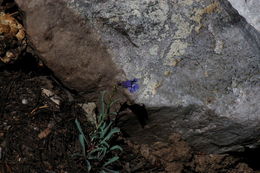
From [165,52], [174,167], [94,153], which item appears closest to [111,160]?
[94,153]

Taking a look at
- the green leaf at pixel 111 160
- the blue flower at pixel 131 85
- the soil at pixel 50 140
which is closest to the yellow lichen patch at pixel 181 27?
the blue flower at pixel 131 85

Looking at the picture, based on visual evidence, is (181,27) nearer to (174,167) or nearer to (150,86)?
(150,86)

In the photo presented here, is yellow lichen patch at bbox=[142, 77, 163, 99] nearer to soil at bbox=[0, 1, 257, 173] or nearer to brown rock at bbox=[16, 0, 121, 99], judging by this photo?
brown rock at bbox=[16, 0, 121, 99]

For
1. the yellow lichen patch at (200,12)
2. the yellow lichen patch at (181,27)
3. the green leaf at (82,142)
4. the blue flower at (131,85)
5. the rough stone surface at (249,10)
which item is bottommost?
the green leaf at (82,142)

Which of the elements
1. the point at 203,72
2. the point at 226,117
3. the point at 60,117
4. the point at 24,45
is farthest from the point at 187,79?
the point at 24,45

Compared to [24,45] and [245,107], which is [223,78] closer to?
[245,107]

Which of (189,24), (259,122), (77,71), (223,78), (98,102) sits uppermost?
(189,24)

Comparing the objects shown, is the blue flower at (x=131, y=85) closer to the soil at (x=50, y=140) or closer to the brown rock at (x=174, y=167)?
the soil at (x=50, y=140)
